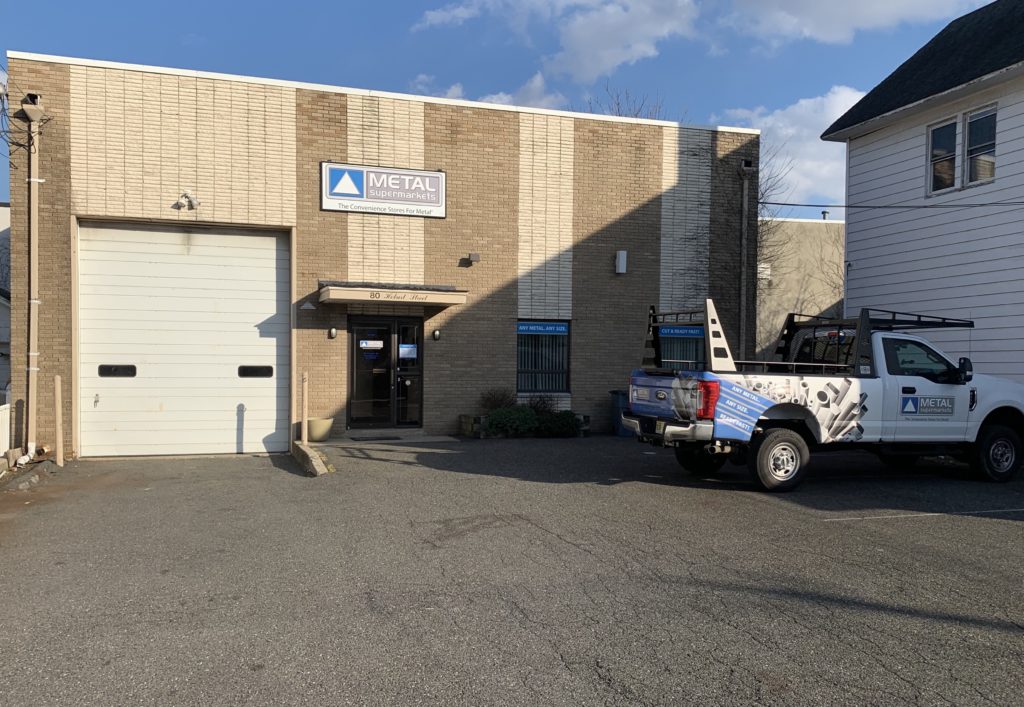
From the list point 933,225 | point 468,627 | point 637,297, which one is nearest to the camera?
point 468,627

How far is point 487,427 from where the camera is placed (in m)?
14.8

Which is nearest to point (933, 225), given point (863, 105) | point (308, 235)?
point (863, 105)

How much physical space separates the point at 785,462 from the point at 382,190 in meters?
8.91

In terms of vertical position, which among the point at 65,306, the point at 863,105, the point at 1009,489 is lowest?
the point at 1009,489

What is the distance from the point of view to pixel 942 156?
49.4ft

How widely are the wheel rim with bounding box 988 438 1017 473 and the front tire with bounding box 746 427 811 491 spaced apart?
3.24 m

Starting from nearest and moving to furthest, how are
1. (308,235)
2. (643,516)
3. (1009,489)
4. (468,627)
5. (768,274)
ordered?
(468,627)
(643,516)
(1009,489)
(308,235)
(768,274)

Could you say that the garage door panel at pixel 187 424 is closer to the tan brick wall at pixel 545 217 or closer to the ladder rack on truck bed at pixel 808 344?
the tan brick wall at pixel 545 217

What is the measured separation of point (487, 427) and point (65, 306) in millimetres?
7624

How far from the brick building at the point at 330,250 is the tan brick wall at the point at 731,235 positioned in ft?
0.17

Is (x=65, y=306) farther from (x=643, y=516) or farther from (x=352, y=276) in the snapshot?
(x=643, y=516)

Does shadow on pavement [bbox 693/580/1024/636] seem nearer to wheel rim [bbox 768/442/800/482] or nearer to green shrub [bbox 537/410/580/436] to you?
wheel rim [bbox 768/442/800/482]

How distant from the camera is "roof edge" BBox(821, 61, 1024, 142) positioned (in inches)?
517

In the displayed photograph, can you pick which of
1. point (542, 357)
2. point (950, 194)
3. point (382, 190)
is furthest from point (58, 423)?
point (950, 194)
